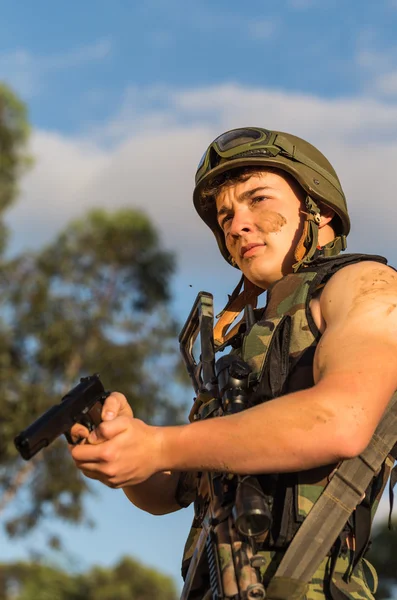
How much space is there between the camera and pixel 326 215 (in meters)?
5.12

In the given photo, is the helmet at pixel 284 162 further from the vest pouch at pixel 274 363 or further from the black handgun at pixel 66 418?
the black handgun at pixel 66 418

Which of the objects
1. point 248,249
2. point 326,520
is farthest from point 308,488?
Answer: point 248,249

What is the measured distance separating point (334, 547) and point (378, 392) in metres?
0.75

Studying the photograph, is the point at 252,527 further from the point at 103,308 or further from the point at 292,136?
the point at 103,308

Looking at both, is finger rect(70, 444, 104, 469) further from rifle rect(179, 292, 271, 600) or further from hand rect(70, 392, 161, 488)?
rifle rect(179, 292, 271, 600)

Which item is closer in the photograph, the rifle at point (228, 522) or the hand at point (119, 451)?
the hand at point (119, 451)

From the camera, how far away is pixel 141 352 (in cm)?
3150

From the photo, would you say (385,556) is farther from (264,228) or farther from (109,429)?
(109,429)

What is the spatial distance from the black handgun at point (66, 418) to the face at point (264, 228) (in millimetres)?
1510

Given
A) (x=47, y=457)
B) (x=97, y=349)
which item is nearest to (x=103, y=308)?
(x=97, y=349)

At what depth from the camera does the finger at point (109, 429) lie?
3201 mm

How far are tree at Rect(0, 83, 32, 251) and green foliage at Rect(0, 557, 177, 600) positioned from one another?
10205mm

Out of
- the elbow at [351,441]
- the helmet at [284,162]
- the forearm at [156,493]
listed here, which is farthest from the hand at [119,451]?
the helmet at [284,162]

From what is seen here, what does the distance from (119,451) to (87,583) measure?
3057cm
